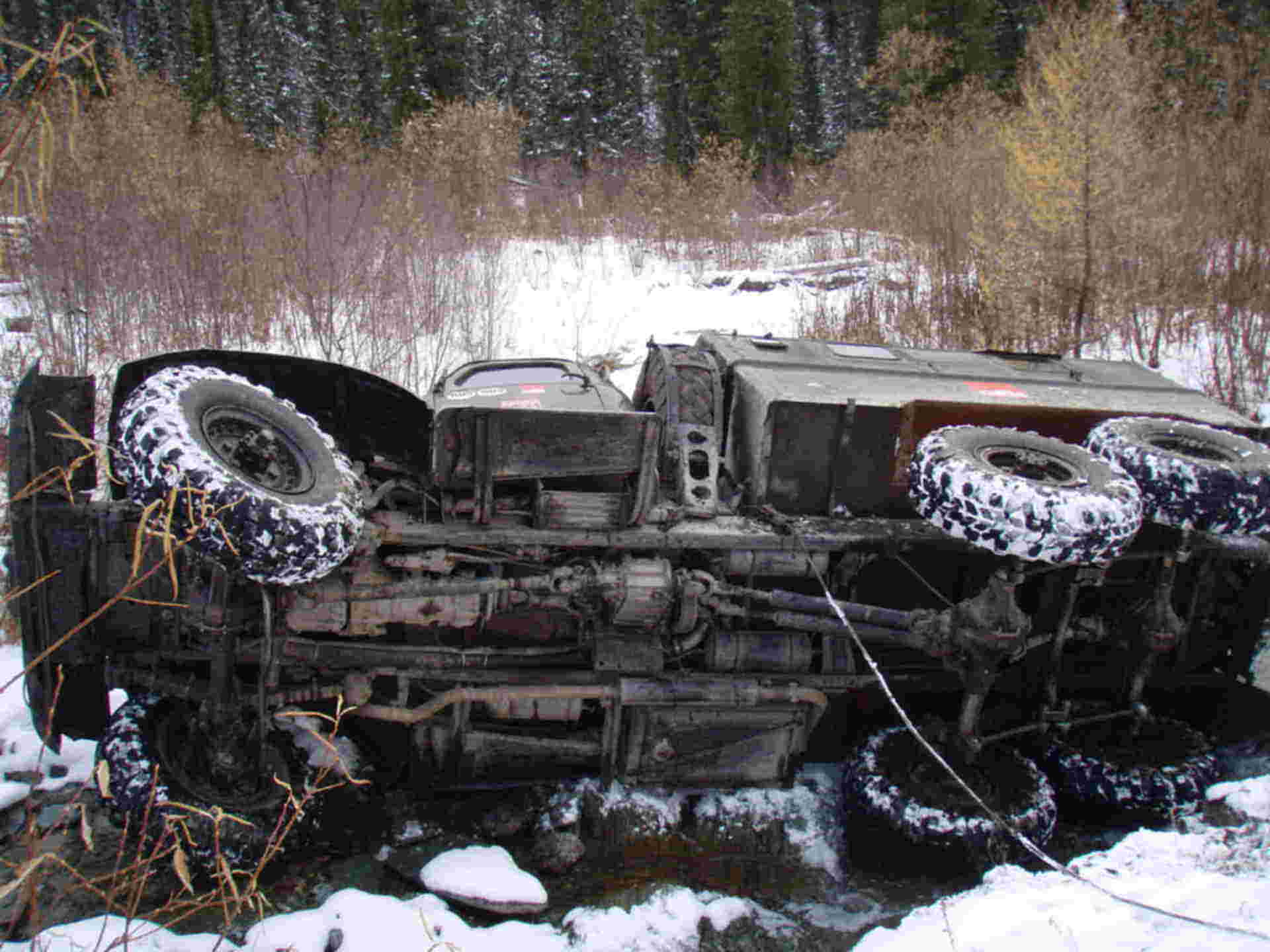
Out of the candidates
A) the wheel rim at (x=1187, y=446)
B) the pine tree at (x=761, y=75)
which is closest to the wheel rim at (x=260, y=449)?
the wheel rim at (x=1187, y=446)

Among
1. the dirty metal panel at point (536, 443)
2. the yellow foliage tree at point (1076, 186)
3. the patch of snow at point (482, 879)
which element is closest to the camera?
the patch of snow at point (482, 879)

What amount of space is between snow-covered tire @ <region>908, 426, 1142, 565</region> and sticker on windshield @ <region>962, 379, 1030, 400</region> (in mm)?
811

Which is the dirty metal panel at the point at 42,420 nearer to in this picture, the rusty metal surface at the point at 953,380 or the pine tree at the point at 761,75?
the rusty metal surface at the point at 953,380

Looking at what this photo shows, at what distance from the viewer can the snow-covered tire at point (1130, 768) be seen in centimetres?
397

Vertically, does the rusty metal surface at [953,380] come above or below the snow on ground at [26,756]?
above

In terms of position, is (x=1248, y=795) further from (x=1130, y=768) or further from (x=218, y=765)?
(x=218, y=765)

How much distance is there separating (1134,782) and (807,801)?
1.51m

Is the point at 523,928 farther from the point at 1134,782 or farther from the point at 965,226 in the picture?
the point at 965,226

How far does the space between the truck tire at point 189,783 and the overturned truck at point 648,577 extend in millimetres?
14

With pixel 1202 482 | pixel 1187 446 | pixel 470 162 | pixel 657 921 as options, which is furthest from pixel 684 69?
pixel 657 921

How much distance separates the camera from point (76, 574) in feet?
10.8

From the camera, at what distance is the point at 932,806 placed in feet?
12.2

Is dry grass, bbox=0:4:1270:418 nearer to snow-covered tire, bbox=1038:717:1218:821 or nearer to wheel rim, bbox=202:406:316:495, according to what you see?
wheel rim, bbox=202:406:316:495

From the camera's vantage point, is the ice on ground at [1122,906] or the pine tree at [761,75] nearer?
the ice on ground at [1122,906]
